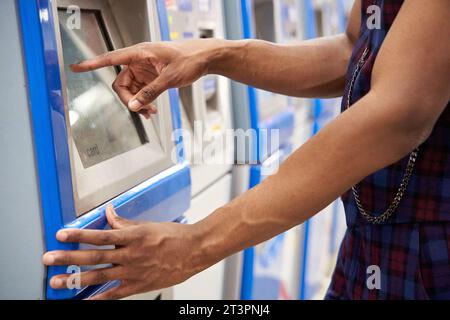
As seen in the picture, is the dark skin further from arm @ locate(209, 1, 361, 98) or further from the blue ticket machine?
the blue ticket machine

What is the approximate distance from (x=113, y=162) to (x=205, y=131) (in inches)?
28.8

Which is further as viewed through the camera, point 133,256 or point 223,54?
point 223,54

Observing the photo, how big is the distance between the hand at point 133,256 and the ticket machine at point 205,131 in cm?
67

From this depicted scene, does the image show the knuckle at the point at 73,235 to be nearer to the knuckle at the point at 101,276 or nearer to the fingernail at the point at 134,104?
the knuckle at the point at 101,276

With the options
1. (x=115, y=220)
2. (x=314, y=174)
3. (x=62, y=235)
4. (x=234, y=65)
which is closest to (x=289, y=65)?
(x=234, y=65)

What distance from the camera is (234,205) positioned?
3.19ft

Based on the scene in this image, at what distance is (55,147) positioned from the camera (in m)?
0.88

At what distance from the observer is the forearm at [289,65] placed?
4.23 feet

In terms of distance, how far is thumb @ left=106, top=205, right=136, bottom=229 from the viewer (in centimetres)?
97

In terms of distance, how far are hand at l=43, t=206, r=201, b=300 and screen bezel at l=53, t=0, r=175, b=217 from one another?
0.07 metres

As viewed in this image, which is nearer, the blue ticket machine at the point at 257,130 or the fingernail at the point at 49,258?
the fingernail at the point at 49,258

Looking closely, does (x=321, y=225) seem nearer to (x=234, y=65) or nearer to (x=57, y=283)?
(x=234, y=65)

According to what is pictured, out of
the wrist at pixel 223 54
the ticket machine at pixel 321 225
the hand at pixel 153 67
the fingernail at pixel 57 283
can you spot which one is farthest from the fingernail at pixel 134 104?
the ticket machine at pixel 321 225

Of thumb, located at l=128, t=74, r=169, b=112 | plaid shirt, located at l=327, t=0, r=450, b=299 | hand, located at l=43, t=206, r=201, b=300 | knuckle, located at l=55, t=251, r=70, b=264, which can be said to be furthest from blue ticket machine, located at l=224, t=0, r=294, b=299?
knuckle, located at l=55, t=251, r=70, b=264
